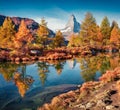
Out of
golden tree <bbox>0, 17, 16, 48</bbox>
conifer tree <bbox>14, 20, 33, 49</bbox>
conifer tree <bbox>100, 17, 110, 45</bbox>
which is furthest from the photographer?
conifer tree <bbox>100, 17, 110, 45</bbox>

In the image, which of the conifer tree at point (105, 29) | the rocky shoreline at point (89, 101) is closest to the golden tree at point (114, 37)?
the conifer tree at point (105, 29)

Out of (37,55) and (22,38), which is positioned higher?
(22,38)

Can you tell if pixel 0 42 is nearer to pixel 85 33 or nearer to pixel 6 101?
pixel 85 33

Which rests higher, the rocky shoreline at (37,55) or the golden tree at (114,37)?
the golden tree at (114,37)

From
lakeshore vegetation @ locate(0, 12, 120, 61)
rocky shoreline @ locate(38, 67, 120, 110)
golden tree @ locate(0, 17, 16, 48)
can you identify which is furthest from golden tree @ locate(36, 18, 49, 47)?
rocky shoreline @ locate(38, 67, 120, 110)

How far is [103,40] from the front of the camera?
11381 cm

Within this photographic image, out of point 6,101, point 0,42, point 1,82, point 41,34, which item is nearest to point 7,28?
point 0,42

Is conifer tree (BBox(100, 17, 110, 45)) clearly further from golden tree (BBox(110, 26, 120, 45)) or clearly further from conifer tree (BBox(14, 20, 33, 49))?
conifer tree (BBox(14, 20, 33, 49))

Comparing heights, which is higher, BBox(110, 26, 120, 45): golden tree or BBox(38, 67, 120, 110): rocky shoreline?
BBox(110, 26, 120, 45): golden tree

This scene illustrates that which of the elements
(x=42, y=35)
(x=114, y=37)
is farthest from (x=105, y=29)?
(x=42, y=35)

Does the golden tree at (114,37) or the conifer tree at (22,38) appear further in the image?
the golden tree at (114,37)

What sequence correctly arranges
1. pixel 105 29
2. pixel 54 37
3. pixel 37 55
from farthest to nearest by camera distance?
pixel 105 29, pixel 54 37, pixel 37 55

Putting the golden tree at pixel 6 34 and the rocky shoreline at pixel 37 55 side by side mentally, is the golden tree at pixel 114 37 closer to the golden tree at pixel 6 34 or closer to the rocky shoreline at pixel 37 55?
the rocky shoreline at pixel 37 55

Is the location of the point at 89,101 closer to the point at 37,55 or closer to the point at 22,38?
the point at 37,55
